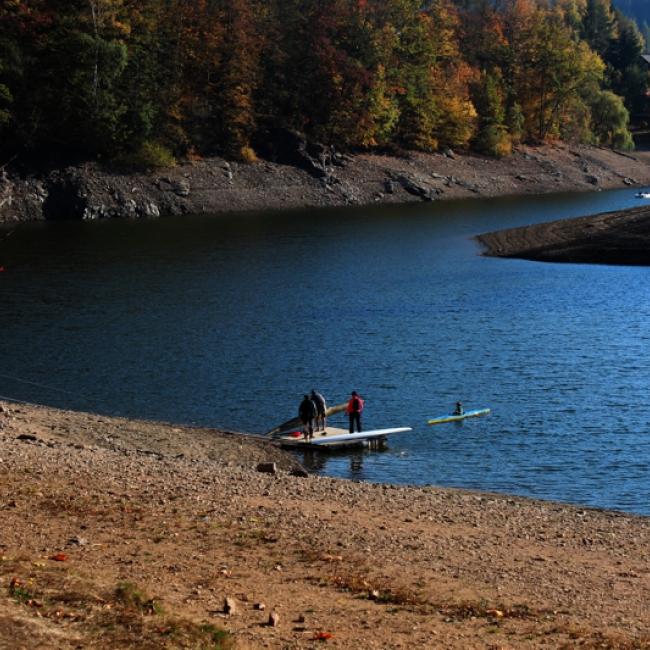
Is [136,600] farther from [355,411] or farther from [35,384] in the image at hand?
[35,384]

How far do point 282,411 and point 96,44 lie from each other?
258ft

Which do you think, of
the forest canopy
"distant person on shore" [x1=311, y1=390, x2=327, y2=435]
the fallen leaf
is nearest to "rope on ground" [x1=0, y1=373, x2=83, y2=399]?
"distant person on shore" [x1=311, y1=390, x2=327, y2=435]

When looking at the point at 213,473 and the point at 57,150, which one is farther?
the point at 57,150

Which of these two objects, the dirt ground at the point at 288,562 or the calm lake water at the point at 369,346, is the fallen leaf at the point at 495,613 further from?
the calm lake water at the point at 369,346

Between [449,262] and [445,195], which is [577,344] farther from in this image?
[445,195]

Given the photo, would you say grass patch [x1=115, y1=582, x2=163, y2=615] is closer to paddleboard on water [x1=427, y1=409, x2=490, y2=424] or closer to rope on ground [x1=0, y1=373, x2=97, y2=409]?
paddleboard on water [x1=427, y1=409, x2=490, y2=424]

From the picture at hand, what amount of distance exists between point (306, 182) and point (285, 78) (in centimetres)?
1586

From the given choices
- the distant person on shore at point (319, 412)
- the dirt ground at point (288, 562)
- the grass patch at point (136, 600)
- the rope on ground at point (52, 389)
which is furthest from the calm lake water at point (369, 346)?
the grass patch at point (136, 600)

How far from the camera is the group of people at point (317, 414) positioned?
36.0 m

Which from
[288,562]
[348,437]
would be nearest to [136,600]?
[288,562]

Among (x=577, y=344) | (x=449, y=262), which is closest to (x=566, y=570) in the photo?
(x=577, y=344)

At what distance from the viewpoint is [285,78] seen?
5094 inches

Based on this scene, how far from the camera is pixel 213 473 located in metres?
30.0

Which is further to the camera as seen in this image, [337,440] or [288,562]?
[337,440]
